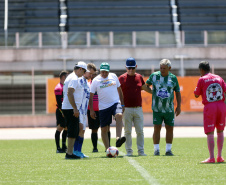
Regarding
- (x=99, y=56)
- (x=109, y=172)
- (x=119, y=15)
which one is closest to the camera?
(x=109, y=172)

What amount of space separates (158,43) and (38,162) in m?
20.6

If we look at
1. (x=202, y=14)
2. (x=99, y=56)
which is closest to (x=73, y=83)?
(x=99, y=56)

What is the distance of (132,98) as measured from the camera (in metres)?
10.7

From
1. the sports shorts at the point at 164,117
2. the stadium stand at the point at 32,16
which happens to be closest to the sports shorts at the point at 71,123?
the sports shorts at the point at 164,117

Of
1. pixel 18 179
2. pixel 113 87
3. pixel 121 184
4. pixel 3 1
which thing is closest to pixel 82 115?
pixel 113 87

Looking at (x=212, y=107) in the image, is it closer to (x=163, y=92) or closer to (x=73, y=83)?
(x=163, y=92)

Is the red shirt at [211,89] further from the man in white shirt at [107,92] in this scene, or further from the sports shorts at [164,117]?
the man in white shirt at [107,92]

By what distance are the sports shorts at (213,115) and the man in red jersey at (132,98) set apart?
218 cm

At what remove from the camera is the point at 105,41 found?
29.2 m

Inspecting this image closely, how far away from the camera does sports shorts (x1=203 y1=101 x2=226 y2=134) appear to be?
8.65m

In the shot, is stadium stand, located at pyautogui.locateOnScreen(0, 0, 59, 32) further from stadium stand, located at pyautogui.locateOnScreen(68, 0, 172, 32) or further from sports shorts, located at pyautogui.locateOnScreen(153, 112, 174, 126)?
sports shorts, located at pyautogui.locateOnScreen(153, 112, 174, 126)

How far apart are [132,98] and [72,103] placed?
1.66 meters

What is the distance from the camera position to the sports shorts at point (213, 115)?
8.65 m

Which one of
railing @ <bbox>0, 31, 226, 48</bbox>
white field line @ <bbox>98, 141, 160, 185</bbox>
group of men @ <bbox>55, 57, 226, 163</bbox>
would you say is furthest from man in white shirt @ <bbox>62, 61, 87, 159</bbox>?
railing @ <bbox>0, 31, 226, 48</bbox>
